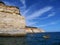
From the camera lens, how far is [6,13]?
47.8 metres

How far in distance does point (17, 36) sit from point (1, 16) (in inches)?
325

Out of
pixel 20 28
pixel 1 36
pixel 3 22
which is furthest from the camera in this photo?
pixel 20 28

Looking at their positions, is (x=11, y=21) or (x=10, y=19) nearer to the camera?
(x=11, y=21)

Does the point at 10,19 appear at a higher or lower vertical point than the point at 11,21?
higher

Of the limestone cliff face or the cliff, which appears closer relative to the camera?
the cliff

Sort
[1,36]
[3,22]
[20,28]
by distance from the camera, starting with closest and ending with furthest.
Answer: [1,36]
[3,22]
[20,28]

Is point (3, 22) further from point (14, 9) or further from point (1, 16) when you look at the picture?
point (14, 9)

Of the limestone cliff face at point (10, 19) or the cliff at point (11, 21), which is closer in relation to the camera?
the cliff at point (11, 21)

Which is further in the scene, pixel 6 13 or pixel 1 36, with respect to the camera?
pixel 6 13

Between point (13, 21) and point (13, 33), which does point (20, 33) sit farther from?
point (13, 21)

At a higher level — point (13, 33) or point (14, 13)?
point (14, 13)

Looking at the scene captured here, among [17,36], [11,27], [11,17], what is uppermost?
[11,17]

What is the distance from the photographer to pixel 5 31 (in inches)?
1684

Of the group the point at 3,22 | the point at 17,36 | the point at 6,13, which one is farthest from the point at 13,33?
the point at 6,13
